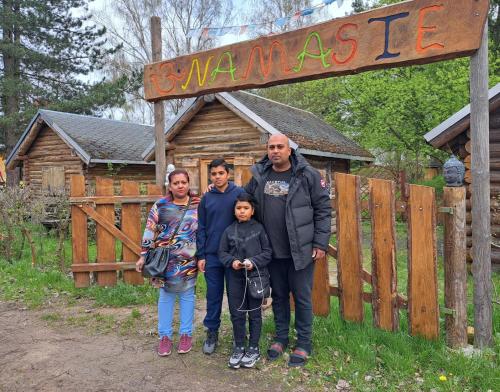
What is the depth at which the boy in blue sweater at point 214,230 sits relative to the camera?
12.1 feet

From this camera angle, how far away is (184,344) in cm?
379

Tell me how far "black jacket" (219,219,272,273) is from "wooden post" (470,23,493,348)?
1730mm

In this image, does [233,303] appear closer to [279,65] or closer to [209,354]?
[209,354]

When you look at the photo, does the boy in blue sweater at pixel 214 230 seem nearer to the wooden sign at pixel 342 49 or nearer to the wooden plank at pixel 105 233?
the wooden sign at pixel 342 49

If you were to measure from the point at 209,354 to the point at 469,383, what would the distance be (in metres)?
2.09

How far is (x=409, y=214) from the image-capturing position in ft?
11.9

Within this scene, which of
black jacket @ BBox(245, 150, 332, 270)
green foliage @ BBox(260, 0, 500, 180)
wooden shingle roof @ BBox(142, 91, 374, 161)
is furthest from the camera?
green foliage @ BBox(260, 0, 500, 180)

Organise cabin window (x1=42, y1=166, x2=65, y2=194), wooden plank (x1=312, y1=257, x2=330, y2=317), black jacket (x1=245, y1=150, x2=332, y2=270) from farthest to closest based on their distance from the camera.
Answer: cabin window (x1=42, y1=166, x2=65, y2=194), wooden plank (x1=312, y1=257, x2=330, y2=317), black jacket (x1=245, y1=150, x2=332, y2=270)

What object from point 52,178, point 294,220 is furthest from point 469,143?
point 52,178

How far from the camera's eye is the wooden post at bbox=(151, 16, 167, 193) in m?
5.20

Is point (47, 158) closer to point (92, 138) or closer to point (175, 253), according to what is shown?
point (92, 138)

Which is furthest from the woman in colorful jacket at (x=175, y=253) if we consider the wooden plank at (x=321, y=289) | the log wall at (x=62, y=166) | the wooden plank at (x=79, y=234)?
the log wall at (x=62, y=166)

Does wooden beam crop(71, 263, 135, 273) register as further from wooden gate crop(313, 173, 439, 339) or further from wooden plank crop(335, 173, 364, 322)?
wooden plank crop(335, 173, 364, 322)

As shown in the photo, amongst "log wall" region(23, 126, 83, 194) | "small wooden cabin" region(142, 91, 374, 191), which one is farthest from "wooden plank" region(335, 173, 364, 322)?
"log wall" region(23, 126, 83, 194)
